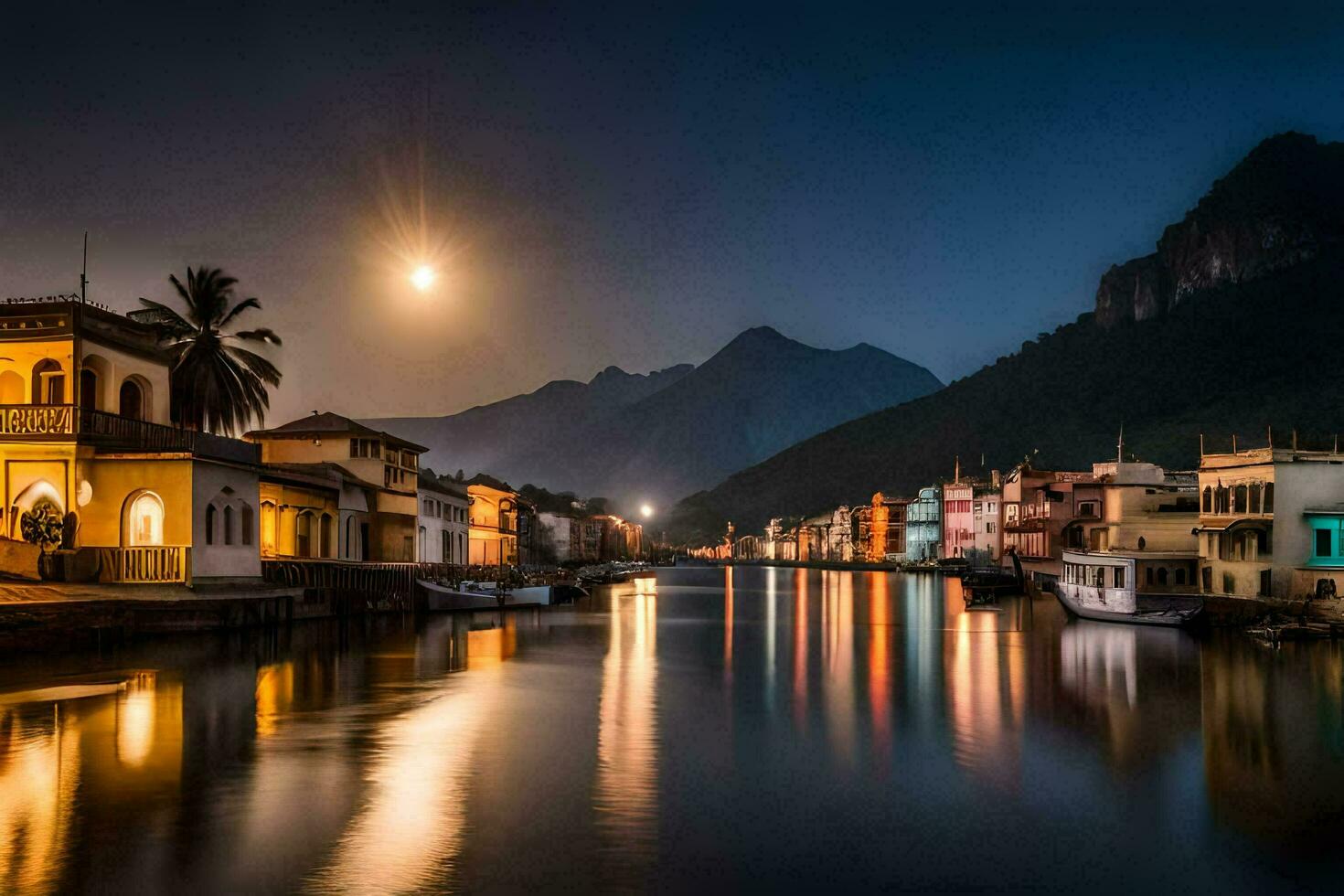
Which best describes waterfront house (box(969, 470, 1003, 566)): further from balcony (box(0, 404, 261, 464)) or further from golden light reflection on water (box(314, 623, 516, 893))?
golden light reflection on water (box(314, 623, 516, 893))

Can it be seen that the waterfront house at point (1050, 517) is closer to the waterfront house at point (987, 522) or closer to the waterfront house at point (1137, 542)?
the waterfront house at point (1137, 542)

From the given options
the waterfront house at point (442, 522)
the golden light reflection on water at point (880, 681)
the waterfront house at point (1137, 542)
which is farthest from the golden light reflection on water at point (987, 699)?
the waterfront house at point (442, 522)

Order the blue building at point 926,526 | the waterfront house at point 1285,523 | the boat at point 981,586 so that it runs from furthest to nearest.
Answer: the blue building at point 926,526
the boat at point 981,586
the waterfront house at point 1285,523

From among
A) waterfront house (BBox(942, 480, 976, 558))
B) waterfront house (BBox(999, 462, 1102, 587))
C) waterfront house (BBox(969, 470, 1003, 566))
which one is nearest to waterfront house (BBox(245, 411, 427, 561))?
waterfront house (BBox(999, 462, 1102, 587))

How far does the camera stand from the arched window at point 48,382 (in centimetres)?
4056

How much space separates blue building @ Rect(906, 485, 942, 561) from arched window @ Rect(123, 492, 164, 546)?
463 feet

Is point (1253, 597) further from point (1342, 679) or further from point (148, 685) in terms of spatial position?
point (148, 685)

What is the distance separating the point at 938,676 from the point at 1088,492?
73999 mm

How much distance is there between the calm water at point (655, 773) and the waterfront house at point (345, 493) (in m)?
21.7

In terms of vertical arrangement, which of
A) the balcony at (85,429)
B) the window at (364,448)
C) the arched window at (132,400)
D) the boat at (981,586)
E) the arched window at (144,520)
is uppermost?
the arched window at (132,400)

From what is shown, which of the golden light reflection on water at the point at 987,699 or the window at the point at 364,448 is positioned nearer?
the golden light reflection on water at the point at 987,699

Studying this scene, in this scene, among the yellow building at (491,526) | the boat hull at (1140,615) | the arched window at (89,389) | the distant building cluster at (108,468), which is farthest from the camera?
the yellow building at (491,526)

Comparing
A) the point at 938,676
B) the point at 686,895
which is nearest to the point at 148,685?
the point at 686,895

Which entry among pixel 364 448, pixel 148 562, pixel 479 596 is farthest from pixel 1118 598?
pixel 148 562
